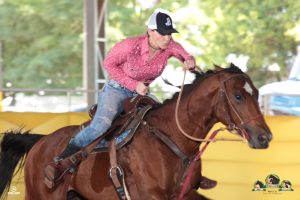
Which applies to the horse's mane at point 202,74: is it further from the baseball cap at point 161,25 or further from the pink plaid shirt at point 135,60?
the baseball cap at point 161,25

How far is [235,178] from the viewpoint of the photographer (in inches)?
277

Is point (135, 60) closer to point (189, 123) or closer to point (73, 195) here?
point (189, 123)

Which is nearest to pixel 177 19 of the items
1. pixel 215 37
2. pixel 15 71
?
pixel 215 37

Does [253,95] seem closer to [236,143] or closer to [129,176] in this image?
[129,176]

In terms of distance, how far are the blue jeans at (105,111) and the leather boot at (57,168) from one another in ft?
0.24

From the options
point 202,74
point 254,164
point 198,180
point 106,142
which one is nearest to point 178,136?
point 198,180

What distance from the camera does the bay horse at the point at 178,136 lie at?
4.55 m

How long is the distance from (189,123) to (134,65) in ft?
2.10

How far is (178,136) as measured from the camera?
16.1 ft

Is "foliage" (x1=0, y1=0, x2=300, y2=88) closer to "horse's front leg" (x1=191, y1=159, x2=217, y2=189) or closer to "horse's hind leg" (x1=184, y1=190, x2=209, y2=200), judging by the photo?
"horse's front leg" (x1=191, y1=159, x2=217, y2=189)

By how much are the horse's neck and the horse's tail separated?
1617 mm
